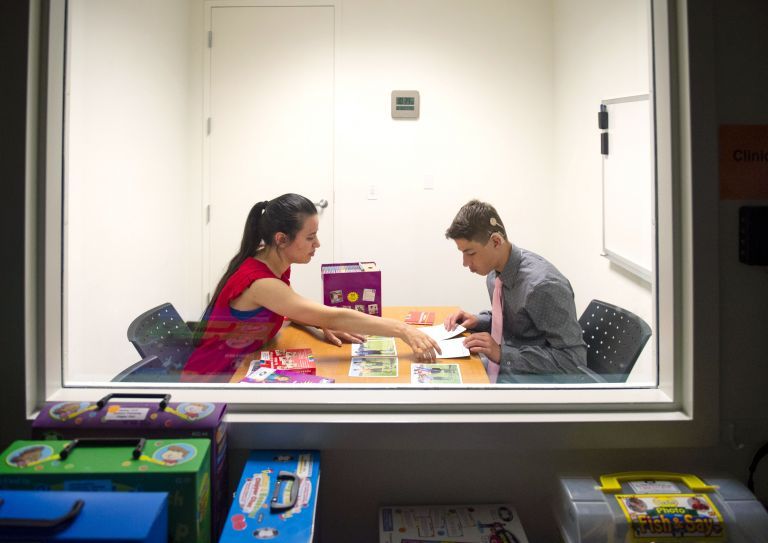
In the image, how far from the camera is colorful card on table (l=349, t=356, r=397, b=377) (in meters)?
1.30

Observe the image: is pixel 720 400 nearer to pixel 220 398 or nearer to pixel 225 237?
pixel 220 398

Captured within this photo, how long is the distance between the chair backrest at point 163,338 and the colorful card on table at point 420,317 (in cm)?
82

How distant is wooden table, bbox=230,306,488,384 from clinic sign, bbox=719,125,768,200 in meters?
0.61

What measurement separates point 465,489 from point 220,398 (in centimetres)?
48

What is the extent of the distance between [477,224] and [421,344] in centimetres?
55

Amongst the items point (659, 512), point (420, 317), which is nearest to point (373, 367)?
point (659, 512)

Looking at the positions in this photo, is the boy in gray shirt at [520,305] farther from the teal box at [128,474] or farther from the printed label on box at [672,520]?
the teal box at [128,474]

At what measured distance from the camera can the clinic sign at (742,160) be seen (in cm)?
94

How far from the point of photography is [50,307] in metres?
0.96

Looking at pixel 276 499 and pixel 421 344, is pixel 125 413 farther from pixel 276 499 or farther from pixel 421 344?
pixel 421 344

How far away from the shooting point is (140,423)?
863 mm

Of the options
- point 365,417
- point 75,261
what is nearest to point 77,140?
point 75,261

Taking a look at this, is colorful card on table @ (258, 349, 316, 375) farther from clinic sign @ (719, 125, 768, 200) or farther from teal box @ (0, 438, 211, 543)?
clinic sign @ (719, 125, 768, 200)

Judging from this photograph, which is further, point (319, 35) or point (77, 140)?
point (319, 35)
